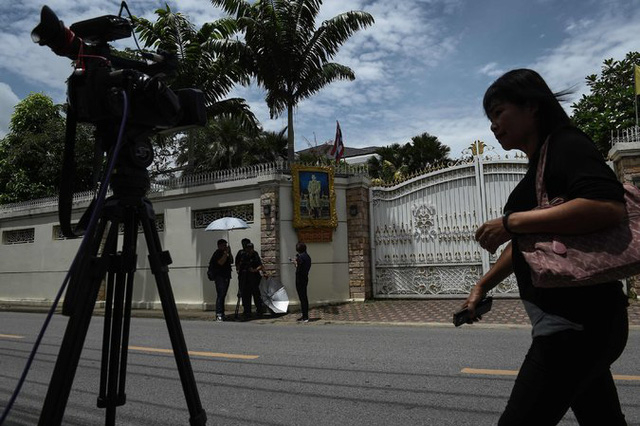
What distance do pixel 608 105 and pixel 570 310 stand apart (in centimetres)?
1944

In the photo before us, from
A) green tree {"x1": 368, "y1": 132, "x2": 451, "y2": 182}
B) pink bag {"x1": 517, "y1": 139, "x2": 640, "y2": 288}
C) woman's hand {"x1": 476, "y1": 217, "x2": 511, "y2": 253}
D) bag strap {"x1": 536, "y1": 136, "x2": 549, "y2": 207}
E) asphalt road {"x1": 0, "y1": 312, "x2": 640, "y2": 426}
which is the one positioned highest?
green tree {"x1": 368, "y1": 132, "x2": 451, "y2": 182}

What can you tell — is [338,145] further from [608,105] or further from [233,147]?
[233,147]

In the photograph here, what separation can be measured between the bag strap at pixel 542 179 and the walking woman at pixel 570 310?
0.02 metres

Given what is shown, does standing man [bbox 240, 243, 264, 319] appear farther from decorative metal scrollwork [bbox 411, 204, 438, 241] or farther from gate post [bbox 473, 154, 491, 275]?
gate post [bbox 473, 154, 491, 275]

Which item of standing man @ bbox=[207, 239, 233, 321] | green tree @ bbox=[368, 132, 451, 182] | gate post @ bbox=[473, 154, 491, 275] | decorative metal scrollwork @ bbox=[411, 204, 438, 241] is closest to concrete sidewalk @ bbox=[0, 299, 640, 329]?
standing man @ bbox=[207, 239, 233, 321]

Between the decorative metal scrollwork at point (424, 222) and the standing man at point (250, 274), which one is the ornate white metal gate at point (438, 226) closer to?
the decorative metal scrollwork at point (424, 222)

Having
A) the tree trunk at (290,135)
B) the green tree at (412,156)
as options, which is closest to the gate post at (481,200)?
the tree trunk at (290,135)

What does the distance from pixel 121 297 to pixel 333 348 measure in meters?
4.97

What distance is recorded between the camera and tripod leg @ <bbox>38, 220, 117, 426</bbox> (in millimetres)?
1704

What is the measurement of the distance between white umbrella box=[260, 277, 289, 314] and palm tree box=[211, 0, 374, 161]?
5906 millimetres

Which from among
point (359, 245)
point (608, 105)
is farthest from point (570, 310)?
point (608, 105)

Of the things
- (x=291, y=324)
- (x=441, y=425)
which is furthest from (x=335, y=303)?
(x=441, y=425)

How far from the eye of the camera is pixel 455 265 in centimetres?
1241

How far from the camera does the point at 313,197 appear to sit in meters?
12.7
